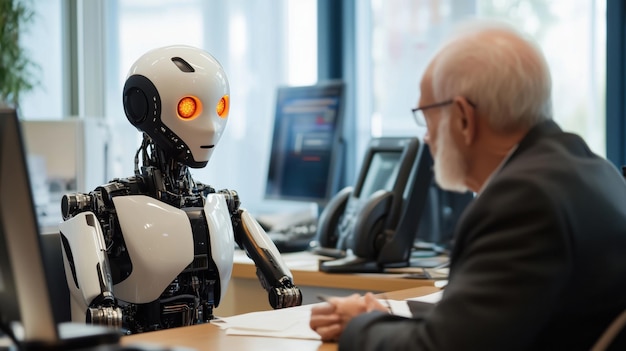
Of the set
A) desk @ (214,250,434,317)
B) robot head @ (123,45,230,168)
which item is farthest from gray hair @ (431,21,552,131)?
desk @ (214,250,434,317)

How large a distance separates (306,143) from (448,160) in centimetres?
223

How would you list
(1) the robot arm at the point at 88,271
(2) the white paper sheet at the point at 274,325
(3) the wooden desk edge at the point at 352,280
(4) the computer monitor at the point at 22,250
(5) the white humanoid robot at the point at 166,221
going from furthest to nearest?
(3) the wooden desk edge at the point at 352,280 → (5) the white humanoid robot at the point at 166,221 → (1) the robot arm at the point at 88,271 → (2) the white paper sheet at the point at 274,325 → (4) the computer monitor at the point at 22,250

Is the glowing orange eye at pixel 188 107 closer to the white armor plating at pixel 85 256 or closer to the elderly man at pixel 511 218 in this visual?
the white armor plating at pixel 85 256

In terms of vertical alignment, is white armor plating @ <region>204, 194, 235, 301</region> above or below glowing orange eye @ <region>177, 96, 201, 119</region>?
below

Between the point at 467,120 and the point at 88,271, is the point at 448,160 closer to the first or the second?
the point at 467,120

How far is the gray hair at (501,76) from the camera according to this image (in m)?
1.24

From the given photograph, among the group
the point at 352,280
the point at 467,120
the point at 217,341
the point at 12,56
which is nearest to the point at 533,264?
the point at 467,120

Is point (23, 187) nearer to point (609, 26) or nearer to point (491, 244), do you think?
point (491, 244)

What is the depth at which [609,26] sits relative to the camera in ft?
10.4

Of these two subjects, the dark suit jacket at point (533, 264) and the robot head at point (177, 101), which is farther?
the robot head at point (177, 101)

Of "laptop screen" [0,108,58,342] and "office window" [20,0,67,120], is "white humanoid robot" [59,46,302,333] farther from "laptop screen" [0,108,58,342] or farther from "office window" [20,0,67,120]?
"office window" [20,0,67,120]

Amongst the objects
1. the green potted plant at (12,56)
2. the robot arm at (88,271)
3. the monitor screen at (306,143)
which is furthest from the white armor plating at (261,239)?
the green potted plant at (12,56)

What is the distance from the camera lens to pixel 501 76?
1.24 metres

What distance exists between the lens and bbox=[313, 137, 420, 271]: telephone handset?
2.75 metres
